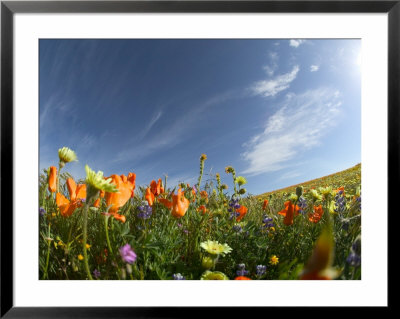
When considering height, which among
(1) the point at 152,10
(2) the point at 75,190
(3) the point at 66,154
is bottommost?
(2) the point at 75,190

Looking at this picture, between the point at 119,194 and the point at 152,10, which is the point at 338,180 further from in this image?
the point at 152,10

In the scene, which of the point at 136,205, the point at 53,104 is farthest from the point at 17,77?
the point at 136,205

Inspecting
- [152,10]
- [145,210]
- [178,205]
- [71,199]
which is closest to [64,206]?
[71,199]

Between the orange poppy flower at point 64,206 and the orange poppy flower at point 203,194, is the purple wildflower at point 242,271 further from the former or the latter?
the orange poppy flower at point 64,206

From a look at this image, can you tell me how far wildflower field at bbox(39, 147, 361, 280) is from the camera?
1.01 meters

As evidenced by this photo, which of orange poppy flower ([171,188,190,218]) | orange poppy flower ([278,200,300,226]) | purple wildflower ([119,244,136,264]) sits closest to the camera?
purple wildflower ([119,244,136,264])

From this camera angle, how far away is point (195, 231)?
1.17 metres

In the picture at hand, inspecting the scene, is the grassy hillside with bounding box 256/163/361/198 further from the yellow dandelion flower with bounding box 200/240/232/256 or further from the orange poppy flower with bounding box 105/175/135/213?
the orange poppy flower with bounding box 105/175/135/213

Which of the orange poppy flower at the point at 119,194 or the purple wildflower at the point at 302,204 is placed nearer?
the orange poppy flower at the point at 119,194

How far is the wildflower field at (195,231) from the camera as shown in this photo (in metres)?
1.01

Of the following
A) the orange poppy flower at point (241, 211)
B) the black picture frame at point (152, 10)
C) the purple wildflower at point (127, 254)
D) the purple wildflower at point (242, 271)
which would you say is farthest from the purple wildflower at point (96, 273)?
the orange poppy flower at point (241, 211)

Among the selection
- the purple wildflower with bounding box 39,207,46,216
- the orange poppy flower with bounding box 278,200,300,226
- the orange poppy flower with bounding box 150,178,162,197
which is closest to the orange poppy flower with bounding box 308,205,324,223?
the orange poppy flower with bounding box 278,200,300,226

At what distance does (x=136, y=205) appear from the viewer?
1.21m

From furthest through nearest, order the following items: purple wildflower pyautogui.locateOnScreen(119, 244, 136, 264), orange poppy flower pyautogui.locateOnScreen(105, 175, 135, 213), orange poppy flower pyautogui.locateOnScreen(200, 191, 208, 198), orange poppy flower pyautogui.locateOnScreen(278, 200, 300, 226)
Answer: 1. orange poppy flower pyautogui.locateOnScreen(200, 191, 208, 198)
2. orange poppy flower pyautogui.locateOnScreen(278, 200, 300, 226)
3. orange poppy flower pyautogui.locateOnScreen(105, 175, 135, 213)
4. purple wildflower pyautogui.locateOnScreen(119, 244, 136, 264)
